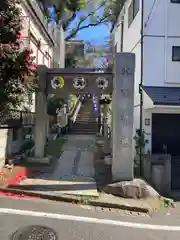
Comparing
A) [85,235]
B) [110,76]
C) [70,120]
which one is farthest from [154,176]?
[70,120]

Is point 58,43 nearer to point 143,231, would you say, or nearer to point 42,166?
point 42,166

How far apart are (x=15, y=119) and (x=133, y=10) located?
880 centimetres

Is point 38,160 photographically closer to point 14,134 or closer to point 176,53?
point 14,134

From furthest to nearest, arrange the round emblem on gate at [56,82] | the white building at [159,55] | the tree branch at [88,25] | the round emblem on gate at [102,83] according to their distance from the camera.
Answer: the tree branch at [88,25], the white building at [159,55], the round emblem on gate at [56,82], the round emblem on gate at [102,83]

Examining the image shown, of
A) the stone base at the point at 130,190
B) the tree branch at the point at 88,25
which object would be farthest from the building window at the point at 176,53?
the tree branch at the point at 88,25

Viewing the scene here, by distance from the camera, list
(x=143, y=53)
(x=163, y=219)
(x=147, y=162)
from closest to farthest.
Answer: (x=163, y=219) → (x=147, y=162) → (x=143, y=53)

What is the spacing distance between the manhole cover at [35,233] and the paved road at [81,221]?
0.11 meters

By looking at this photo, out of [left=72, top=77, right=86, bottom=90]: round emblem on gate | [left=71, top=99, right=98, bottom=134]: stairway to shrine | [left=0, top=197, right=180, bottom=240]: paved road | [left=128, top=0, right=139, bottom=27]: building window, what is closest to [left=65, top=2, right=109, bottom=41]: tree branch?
[left=71, top=99, right=98, bottom=134]: stairway to shrine

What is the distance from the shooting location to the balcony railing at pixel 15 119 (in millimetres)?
12354

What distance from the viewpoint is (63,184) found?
37.3 feet

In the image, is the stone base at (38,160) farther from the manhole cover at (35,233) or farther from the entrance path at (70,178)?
the manhole cover at (35,233)

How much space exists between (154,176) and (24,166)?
5199 millimetres

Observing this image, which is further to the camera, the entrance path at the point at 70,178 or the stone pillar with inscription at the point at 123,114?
the stone pillar with inscription at the point at 123,114

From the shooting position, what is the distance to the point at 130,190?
36.1 ft
